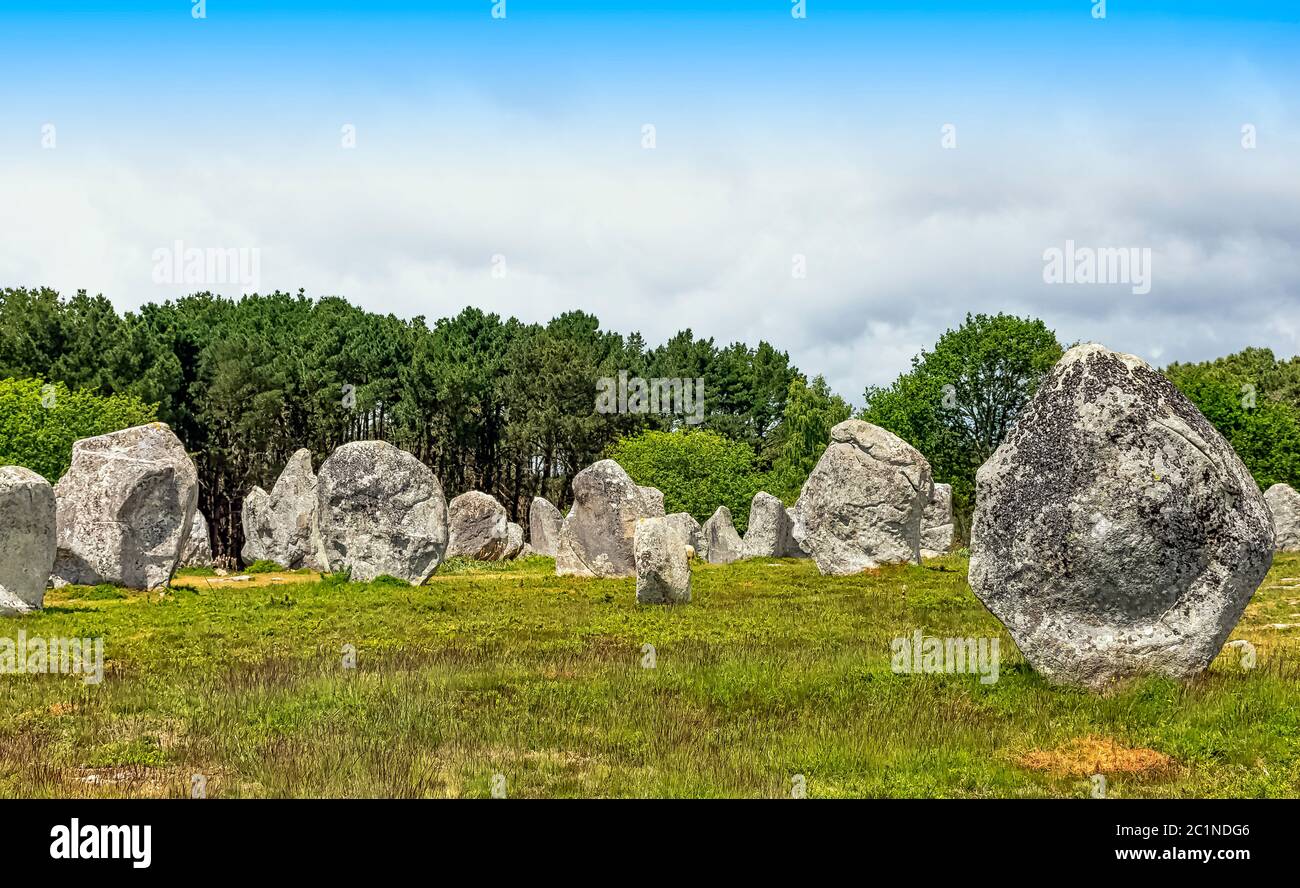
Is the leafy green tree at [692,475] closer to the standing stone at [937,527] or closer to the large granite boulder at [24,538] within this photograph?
the standing stone at [937,527]

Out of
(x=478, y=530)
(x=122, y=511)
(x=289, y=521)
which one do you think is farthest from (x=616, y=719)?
(x=478, y=530)

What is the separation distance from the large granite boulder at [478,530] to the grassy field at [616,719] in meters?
23.7

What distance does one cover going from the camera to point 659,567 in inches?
902

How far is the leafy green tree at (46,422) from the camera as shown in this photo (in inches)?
1457

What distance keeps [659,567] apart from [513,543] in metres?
22.9

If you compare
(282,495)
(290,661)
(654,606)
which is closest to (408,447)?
(282,495)

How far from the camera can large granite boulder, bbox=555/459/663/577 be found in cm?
3128

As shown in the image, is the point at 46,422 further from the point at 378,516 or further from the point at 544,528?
the point at 544,528

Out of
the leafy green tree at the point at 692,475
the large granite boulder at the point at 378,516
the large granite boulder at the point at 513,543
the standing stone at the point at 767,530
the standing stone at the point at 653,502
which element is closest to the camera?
the large granite boulder at the point at 378,516

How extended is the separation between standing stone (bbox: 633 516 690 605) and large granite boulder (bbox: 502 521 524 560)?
2160 cm

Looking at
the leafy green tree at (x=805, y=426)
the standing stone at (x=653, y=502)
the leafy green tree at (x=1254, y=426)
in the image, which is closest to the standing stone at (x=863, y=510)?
the standing stone at (x=653, y=502)

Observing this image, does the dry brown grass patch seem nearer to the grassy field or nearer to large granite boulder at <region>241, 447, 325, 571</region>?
the grassy field

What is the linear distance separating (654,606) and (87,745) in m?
13.3

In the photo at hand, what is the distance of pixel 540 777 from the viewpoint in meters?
9.45
